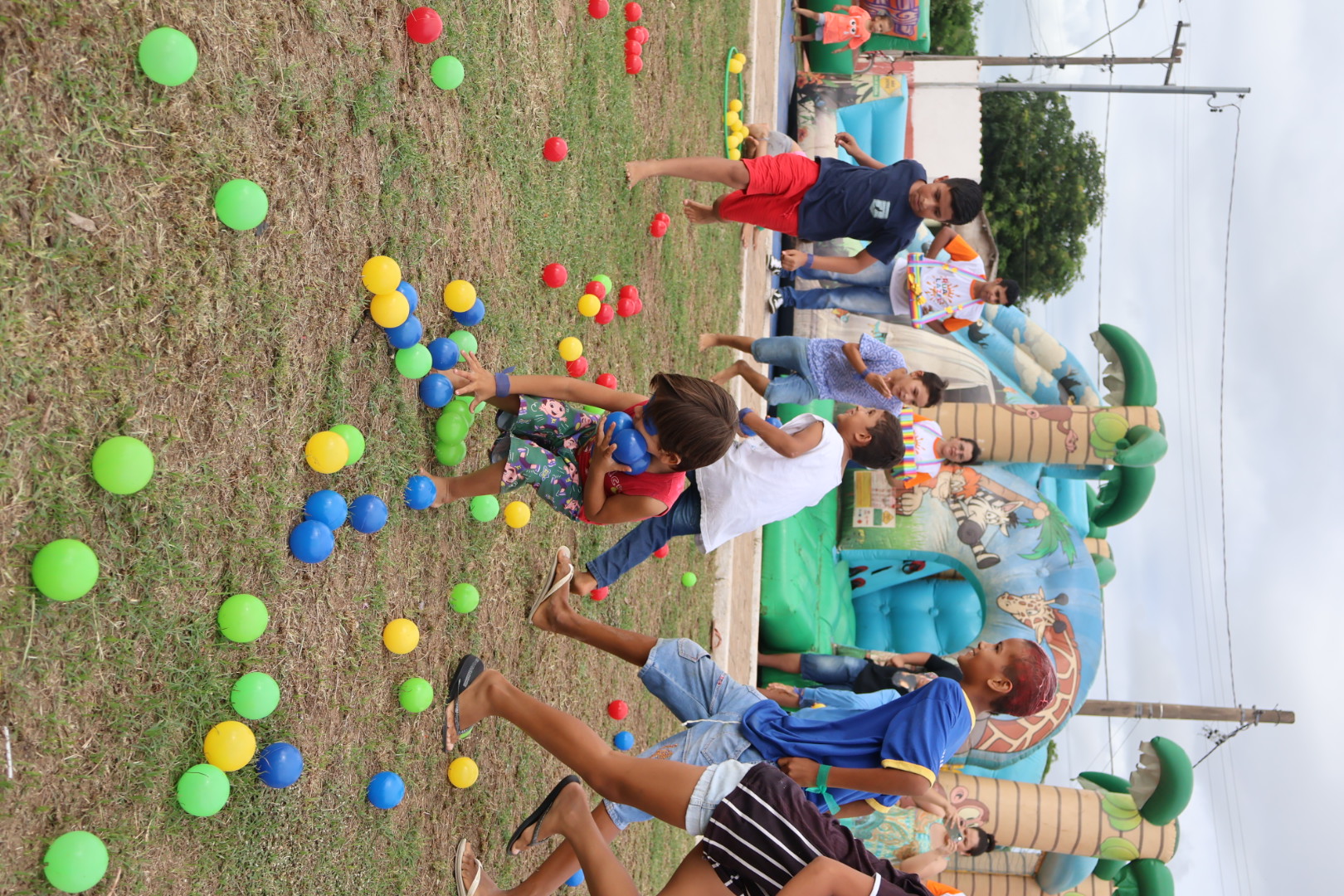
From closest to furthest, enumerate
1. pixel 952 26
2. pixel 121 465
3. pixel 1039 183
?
pixel 121 465 → pixel 1039 183 → pixel 952 26

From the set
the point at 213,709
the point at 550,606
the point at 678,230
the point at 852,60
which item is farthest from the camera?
the point at 852,60

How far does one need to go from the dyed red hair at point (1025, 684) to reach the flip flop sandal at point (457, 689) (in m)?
2.23

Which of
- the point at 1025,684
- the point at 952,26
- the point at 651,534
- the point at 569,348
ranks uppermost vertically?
the point at 952,26

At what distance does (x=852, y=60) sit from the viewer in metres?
12.8

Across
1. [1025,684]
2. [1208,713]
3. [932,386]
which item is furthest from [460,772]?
[1208,713]

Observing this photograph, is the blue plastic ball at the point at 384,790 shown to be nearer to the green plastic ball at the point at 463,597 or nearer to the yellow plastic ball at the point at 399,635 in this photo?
the yellow plastic ball at the point at 399,635

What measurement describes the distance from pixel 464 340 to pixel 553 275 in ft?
2.95

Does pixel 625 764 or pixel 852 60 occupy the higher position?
pixel 852 60

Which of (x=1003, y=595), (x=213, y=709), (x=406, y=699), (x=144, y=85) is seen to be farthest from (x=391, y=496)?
(x=1003, y=595)

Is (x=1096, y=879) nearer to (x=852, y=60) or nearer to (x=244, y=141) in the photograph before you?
(x=244, y=141)

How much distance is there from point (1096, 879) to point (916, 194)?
6681mm

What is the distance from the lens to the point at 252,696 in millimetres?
2508

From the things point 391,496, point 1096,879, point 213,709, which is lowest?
point 1096,879

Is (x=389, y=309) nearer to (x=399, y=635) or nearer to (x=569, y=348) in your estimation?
(x=399, y=635)
